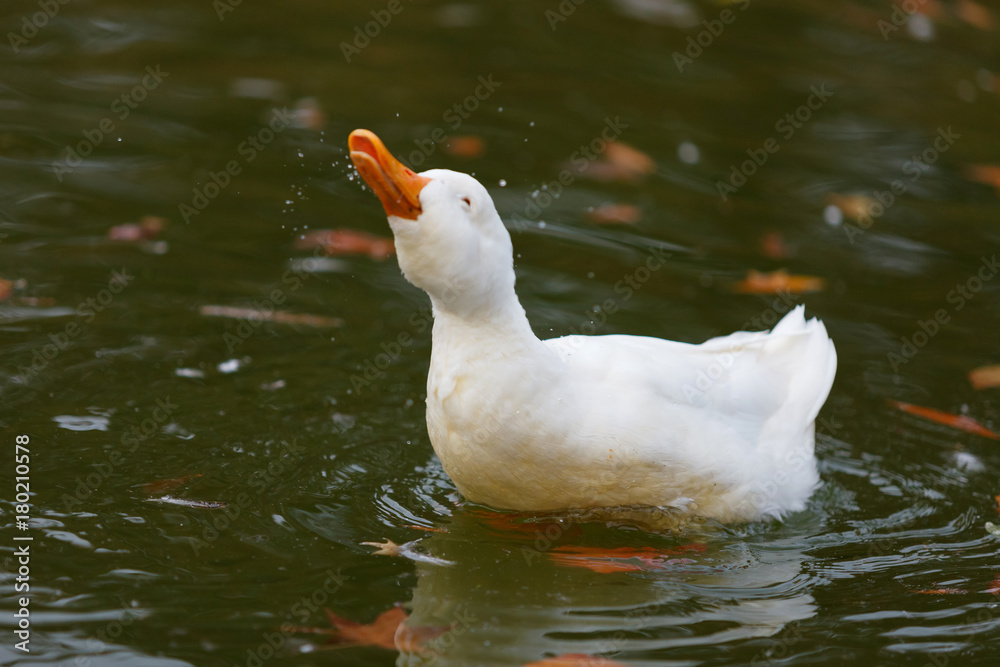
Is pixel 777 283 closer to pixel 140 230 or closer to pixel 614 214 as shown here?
pixel 614 214

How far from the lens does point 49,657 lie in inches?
119

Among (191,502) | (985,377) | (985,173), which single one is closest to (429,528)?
(191,502)

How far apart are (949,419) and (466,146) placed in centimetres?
379

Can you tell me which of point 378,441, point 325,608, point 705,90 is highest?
point 325,608

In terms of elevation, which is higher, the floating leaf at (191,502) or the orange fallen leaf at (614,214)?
the floating leaf at (191,502)

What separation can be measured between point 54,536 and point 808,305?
411 centimetres

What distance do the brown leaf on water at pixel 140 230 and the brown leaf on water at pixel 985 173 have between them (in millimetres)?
5506

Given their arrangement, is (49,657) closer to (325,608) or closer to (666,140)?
(325,608)

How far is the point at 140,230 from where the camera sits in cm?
609

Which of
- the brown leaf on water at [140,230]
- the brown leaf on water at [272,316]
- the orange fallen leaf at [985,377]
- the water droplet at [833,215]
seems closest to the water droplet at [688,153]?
the water droplet at [833,215]

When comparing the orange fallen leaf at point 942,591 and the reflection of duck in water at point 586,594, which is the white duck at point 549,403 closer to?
the reflection of duck in water at point 586,594

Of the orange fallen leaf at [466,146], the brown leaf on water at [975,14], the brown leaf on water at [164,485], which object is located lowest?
the brown leaf on water at [975,14]

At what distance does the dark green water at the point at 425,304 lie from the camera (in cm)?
340

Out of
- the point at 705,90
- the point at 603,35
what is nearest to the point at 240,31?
the point at 603,35
